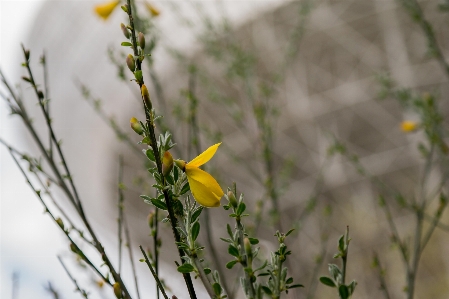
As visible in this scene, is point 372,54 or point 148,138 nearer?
point 148,138

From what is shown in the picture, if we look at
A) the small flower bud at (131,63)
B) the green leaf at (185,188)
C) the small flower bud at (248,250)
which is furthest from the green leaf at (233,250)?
the small flower bud at (131,63)

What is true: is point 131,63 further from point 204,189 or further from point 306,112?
point 306,112

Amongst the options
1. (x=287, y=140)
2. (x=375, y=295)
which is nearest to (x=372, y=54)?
(x=287, y=140)

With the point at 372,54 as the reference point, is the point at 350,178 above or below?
below

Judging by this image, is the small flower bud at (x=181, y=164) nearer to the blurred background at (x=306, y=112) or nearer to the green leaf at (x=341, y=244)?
the green leaf at (x=341, y=244)

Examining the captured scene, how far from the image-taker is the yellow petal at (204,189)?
0.75 meters

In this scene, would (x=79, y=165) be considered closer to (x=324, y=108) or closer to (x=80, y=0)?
(x=80, y=0)

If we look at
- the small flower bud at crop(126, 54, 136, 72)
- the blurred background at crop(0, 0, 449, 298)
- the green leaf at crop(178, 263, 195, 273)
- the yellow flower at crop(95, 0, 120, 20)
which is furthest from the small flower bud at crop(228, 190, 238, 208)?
the blurred background at crop(0, 0, 449, 298)

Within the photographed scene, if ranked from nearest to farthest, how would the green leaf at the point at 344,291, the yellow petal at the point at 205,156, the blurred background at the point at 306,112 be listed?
the green leaf at the point at 344,291, the yellow petal at the point at 205,156, the blurred background at the point at 306,112

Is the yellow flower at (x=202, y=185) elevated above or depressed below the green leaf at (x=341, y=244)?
above

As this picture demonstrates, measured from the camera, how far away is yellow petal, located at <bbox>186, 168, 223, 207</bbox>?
751 millimetres

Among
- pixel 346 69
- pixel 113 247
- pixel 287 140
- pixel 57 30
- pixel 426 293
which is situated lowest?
pixel 426 293

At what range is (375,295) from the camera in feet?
21.0

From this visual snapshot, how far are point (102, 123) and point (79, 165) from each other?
93cm
